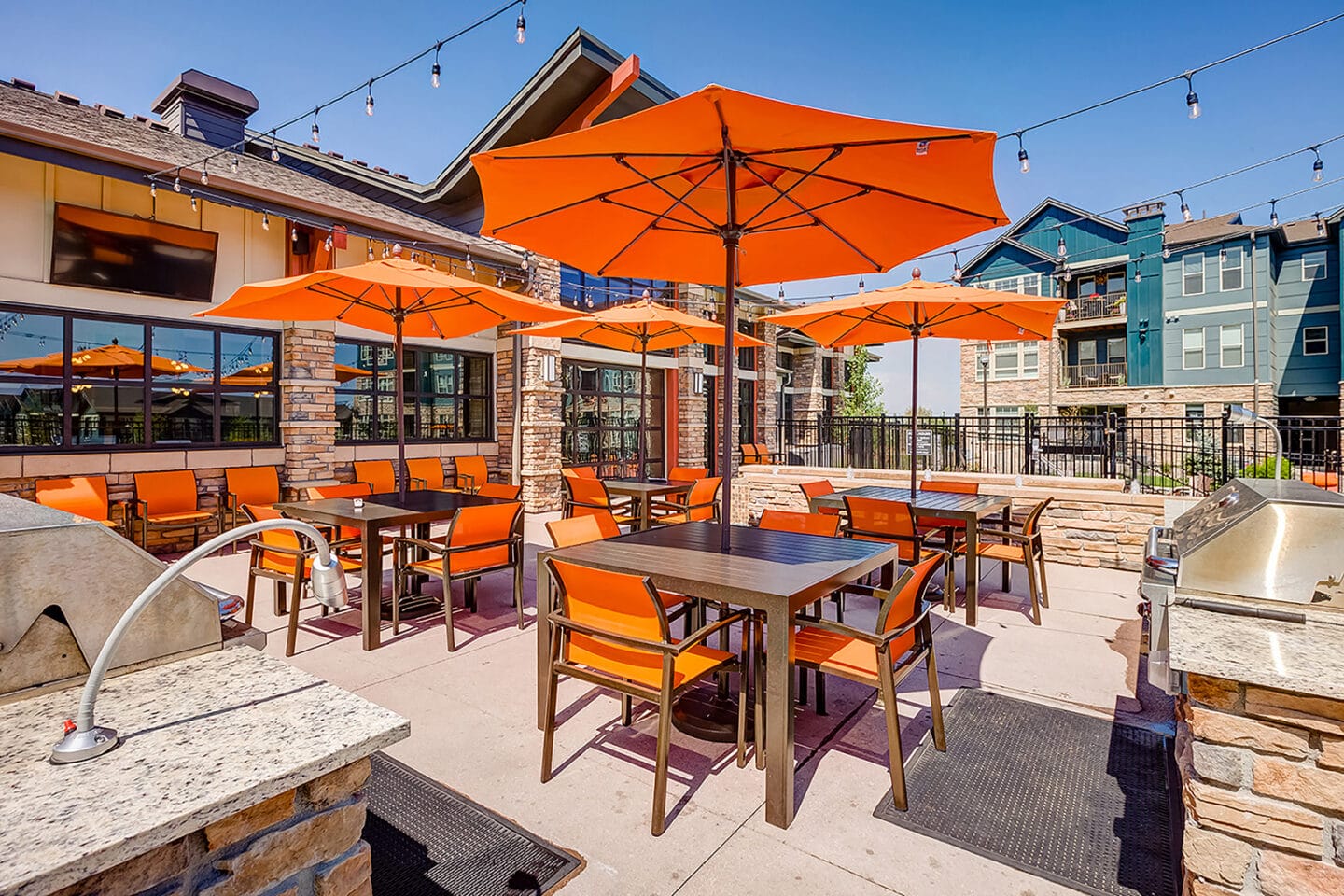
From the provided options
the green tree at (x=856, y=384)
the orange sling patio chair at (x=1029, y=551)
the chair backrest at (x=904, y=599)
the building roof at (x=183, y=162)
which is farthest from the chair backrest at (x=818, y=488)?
the green tree at (x=856, y=384)

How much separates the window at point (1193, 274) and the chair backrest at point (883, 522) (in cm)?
2472

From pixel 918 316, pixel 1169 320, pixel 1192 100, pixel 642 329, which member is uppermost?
pixel 1169 320

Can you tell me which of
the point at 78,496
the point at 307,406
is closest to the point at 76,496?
the point at 78,496

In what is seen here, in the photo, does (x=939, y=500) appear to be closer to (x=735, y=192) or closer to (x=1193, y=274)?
(x=735, y=192)

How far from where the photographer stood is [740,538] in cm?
362

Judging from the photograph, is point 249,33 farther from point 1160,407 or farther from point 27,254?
point 1160,407

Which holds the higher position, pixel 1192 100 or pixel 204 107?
pixel 204 107

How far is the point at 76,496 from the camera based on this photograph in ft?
20.4

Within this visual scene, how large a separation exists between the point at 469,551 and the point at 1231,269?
27.9 meters

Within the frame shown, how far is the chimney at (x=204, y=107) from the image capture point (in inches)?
366

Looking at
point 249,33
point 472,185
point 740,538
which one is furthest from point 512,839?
point 472,185

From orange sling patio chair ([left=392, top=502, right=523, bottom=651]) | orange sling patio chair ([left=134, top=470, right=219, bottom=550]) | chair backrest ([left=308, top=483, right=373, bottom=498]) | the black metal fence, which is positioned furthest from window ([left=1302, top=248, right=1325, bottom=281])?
orange sling patio chair ([left=134, top=470, right=219, bottom=550])

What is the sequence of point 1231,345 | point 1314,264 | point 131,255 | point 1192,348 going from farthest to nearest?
point 1192,348 < point 1231,345 < point 1314,264 < point 131,255

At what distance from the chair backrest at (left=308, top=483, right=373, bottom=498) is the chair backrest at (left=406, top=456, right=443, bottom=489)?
10.9 ft
